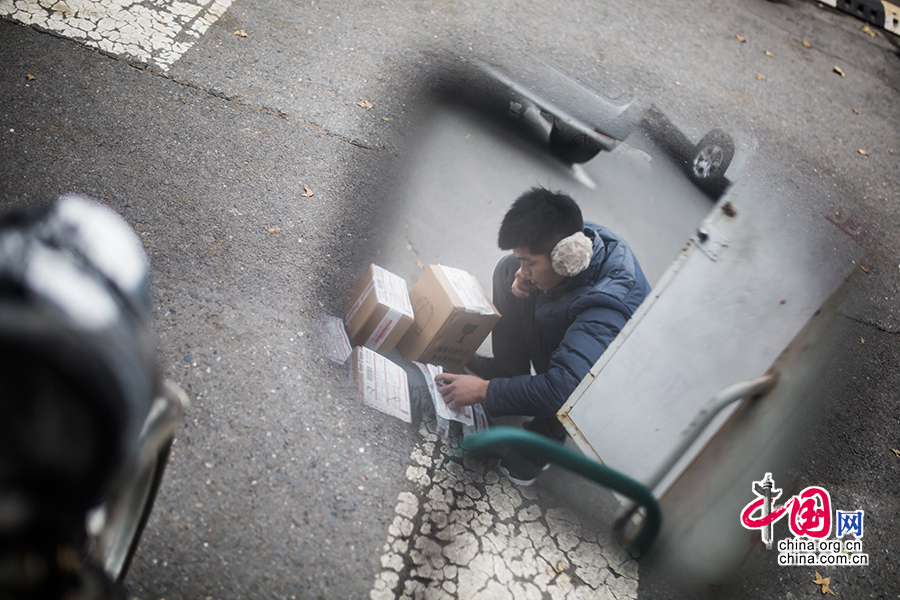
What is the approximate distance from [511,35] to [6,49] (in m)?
3.09

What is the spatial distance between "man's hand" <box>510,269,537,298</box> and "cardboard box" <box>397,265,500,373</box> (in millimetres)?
131

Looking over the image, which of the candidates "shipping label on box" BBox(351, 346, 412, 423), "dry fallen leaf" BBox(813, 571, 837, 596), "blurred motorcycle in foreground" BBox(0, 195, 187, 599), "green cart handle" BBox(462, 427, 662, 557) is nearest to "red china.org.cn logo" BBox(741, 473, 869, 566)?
"dry fallen leaf" BBox(813, 571, 837, 596)

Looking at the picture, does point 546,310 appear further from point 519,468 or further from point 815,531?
point 815,531

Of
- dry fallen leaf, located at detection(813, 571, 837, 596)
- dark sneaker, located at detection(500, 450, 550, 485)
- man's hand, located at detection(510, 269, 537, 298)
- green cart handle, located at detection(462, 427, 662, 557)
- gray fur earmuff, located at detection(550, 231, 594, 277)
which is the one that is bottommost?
dark sneaker, located at detection(500, 450, 550, 485)

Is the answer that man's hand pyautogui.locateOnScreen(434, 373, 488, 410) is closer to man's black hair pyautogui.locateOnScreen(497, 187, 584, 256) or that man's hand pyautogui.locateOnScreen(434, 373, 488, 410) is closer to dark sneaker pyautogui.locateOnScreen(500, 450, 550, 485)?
dark sneaker pyautogui.locateOnScreen(500, 450, 550, 485)

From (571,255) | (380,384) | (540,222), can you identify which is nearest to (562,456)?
(380,384)

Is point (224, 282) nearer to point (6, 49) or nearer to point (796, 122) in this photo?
point (6, 49)

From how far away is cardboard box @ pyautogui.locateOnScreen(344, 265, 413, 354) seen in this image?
2.13 metres

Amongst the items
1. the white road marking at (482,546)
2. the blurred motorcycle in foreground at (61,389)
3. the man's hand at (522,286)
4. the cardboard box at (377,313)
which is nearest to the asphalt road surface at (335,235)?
the white road marking at (482,546)

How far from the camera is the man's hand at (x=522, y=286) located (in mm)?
2309

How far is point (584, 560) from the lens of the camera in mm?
1995

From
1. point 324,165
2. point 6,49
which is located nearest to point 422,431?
point 324,165

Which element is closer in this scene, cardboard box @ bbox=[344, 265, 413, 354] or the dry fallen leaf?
cardboard box @ bbox=[344, 265, 413, 354]

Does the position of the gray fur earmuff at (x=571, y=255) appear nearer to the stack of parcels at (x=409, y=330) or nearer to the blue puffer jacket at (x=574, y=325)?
the blue puffer jacket at (x=574, y=325)
